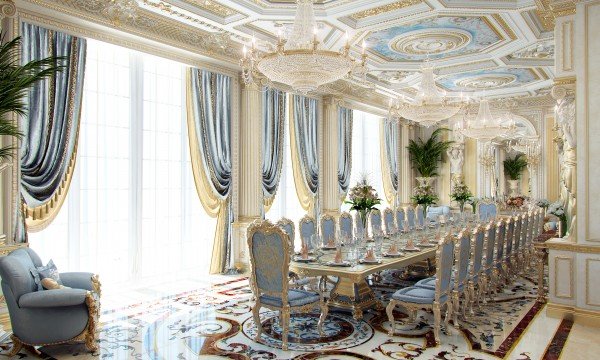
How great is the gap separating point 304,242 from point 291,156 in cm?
383

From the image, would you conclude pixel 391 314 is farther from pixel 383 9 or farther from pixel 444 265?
pixel 383 9

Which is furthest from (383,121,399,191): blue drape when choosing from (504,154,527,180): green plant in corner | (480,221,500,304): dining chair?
(504,154,527,180): green plant in corner

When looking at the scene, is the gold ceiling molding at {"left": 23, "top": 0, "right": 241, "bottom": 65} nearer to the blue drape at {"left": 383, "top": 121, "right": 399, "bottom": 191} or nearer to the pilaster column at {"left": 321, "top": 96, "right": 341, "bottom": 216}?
the pilaster column at {"left": 321, "top": 96, "right": 341, "bottom": 216}

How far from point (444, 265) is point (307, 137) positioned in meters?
5.15

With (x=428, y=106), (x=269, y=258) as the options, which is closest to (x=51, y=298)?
(x=269, y=258)

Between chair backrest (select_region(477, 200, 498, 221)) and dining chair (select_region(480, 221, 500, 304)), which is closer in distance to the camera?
dining chair (select_region(480, 221, 500, 304))

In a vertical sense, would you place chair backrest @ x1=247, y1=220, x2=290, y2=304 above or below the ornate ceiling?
below

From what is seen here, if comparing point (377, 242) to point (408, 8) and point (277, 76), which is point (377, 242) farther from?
point (408, 8)

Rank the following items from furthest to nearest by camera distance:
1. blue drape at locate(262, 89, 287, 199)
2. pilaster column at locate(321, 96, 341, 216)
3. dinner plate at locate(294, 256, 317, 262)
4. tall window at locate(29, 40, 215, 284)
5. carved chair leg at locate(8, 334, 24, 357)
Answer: pilaster column at locate(321, 96, 341, 216) < blue drape at locate(262, 89, 287, 199) < tall window at locate(29, 40, 215, 284) < dinner plate at locate(294, 256, 317, 262) < carved chair leg at locate(8, 334, 24, 357)

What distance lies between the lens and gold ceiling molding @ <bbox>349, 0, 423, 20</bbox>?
5.38 m

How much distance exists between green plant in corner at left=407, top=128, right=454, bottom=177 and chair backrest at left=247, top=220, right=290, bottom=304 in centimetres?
914

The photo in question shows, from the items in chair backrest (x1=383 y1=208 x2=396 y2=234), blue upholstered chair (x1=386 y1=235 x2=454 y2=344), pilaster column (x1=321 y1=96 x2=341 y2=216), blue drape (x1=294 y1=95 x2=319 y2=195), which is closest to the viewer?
blue upholstered chair (x1=386 y1=235 x2=454 y2=344)

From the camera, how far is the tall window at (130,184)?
564 cm

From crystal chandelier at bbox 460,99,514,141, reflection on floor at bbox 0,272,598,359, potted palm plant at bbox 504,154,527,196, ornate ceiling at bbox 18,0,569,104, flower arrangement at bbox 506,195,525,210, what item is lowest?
reflection on floor at bbox 0,272,598,359
